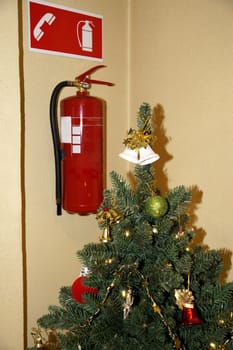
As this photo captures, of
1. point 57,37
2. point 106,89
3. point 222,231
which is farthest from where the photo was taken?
point 106,89

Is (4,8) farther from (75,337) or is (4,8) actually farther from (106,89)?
(75,337)

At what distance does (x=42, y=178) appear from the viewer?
1.37m

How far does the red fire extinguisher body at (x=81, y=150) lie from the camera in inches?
50.1

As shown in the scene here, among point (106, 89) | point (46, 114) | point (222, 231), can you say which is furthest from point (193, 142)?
point (46, 114)

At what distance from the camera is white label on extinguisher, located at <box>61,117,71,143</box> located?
1.28m

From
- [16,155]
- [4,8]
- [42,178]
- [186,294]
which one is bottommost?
[186,294]

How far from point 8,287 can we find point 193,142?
3.12 feet

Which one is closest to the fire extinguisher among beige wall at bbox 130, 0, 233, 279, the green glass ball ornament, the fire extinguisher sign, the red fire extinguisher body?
the red fire extinguisher body

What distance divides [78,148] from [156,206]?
1.75 feet

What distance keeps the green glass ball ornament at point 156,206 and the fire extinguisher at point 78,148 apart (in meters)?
0.47

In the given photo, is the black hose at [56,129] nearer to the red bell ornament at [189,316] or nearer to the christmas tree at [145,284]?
the christmas tree at [145,284]

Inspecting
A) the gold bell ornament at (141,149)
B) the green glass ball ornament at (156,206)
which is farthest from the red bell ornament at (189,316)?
the gold bell ornament at (141,149)

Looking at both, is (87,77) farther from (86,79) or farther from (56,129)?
(56,129)

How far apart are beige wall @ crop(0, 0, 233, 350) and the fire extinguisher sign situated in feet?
0.11
